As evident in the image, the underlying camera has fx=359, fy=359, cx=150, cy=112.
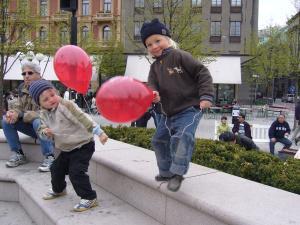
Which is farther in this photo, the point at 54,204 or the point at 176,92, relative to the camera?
the point at 54,204

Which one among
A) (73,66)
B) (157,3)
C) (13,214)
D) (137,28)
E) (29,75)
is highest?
(137,28)

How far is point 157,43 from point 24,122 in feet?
8.07

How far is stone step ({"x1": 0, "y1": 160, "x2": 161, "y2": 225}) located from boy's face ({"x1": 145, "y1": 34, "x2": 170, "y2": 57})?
4.85 feet

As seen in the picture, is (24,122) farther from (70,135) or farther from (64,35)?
(64,35)

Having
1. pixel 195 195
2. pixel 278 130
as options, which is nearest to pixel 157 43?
pixel 195 195

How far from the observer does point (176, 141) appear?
117 inches

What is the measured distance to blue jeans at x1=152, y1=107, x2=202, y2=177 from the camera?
2934mm

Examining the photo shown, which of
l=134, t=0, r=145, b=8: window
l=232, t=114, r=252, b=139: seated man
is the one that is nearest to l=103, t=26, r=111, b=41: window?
l=134, t=0, r=145, b=8: window

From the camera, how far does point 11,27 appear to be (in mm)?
13602

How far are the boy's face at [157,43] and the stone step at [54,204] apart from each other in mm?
1478

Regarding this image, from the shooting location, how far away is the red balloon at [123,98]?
278 centimetres

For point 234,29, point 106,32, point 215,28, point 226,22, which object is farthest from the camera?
point 106,32

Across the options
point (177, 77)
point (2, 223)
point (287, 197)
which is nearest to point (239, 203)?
point (287, 197)

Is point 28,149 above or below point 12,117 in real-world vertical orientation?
below
